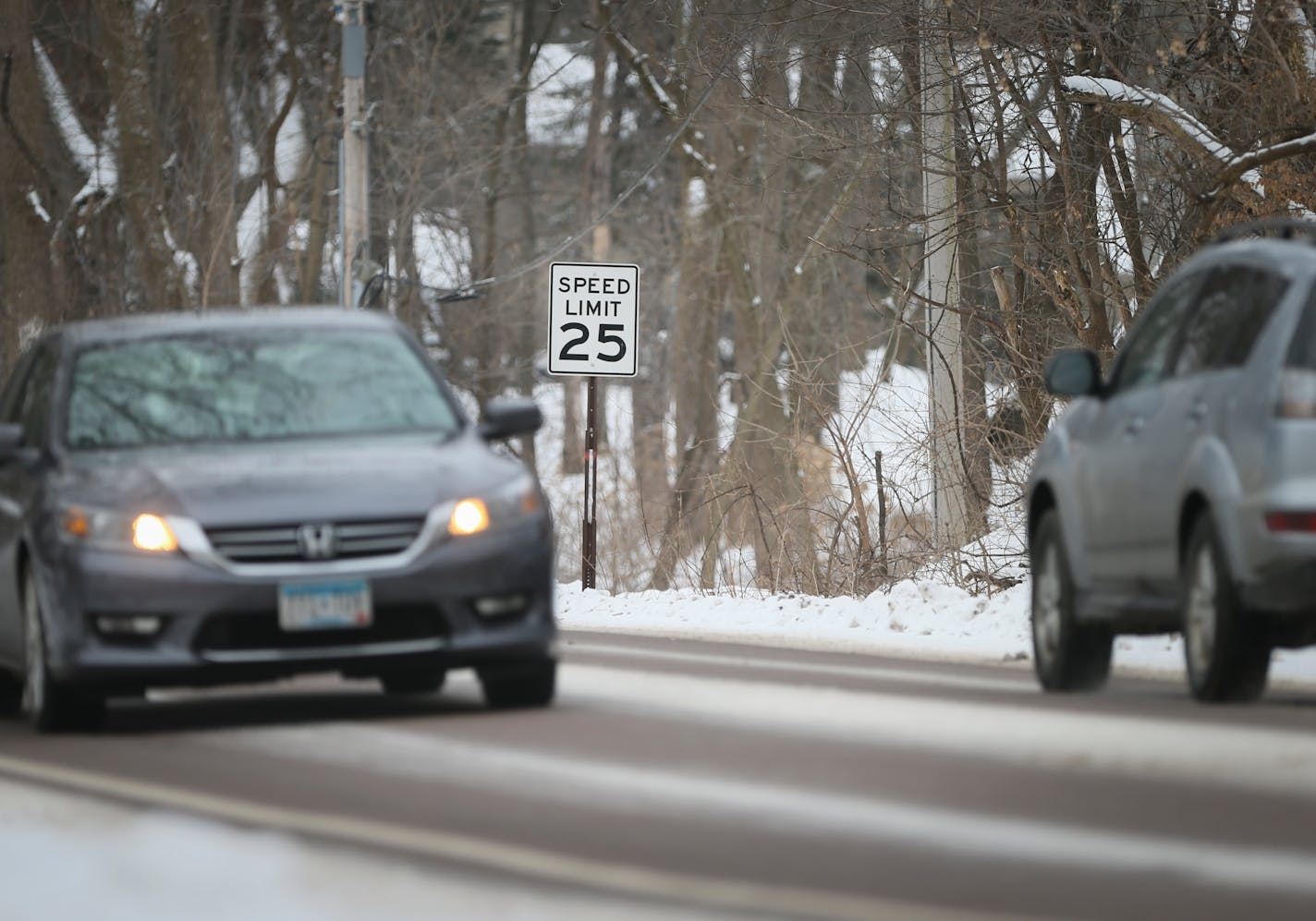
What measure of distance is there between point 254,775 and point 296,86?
3877 centimetres

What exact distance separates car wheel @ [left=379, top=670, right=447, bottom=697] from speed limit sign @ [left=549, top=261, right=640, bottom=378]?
1116cm

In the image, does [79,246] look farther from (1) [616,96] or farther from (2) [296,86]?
(1) [616,96]

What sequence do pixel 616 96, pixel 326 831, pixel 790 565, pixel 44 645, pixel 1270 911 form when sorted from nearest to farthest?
pixel 1270 911
pixel 326 831
pixel 44 645
pixel 790 565
pixel 616 96

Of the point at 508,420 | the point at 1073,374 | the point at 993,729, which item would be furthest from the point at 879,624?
the point at 993,729

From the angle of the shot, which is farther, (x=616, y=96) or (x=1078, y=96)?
(x=616, y=96)

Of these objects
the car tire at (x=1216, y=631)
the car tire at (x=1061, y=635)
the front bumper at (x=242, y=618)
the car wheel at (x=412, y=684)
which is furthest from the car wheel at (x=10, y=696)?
the car tire at (x=1216, y=631)

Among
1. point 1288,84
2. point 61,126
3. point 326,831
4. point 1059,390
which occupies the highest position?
point 61,126

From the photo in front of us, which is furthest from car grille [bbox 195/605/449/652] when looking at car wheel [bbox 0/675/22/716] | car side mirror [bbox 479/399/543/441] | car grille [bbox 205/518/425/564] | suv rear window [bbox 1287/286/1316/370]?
suv rear window [bbox 1287/286/1316/370]

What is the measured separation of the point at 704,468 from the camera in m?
42.1

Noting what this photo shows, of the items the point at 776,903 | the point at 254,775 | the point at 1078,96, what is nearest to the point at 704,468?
the point at 1078,96

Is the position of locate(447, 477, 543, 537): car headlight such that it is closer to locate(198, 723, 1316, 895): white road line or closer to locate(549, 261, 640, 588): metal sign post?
locate(198, 723, 1316, 895): white road line

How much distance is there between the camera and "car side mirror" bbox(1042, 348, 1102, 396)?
11.9 metres

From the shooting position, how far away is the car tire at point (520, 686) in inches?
443

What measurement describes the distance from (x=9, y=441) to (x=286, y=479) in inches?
61.2
